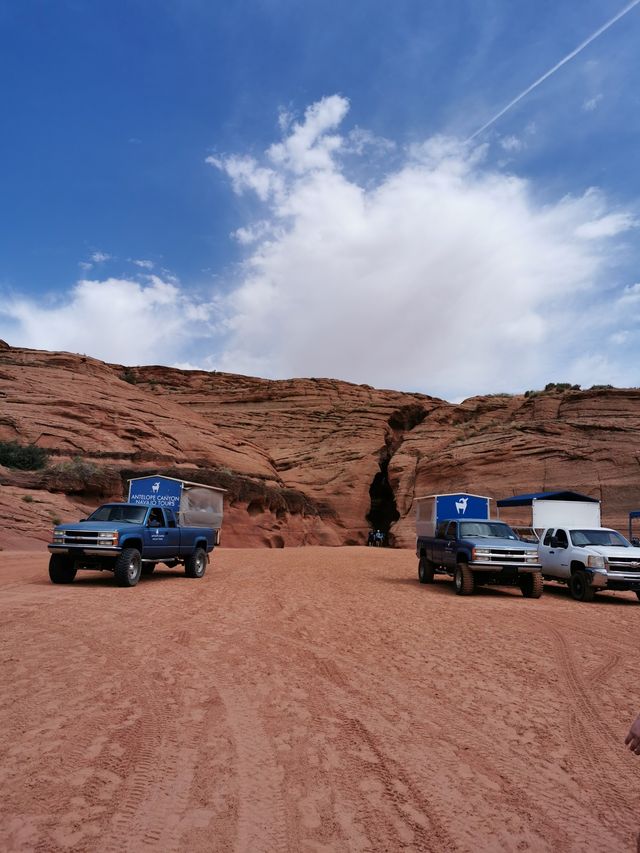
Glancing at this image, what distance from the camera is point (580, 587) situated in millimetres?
14641

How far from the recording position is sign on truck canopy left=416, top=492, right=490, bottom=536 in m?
20.5

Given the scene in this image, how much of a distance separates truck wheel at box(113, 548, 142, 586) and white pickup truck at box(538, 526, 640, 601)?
10.4m

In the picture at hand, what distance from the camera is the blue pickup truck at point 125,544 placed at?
42.5 ft

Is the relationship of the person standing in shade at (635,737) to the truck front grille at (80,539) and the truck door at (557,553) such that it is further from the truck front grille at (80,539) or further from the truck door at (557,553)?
the truck door at (557,553)

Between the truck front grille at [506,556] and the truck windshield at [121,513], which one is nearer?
the truck front grille at [506,556]

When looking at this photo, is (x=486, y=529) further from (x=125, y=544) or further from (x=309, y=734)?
(x=309, y=734)

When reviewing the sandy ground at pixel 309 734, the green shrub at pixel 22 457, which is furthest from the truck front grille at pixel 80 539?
the green shrub at pixel 22 457

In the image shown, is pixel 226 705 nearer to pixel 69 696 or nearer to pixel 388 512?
pixel 69 696

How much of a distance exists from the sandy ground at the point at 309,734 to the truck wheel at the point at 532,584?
4594 mm

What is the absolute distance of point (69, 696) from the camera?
531 cm

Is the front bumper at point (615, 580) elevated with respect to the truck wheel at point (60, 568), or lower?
elevated

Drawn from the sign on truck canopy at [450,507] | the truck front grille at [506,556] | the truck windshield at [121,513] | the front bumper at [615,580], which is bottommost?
the front bumper at [615,580]

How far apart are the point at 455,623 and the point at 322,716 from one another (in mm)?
5334

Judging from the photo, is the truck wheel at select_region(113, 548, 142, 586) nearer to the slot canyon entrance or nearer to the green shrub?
the green shrub
